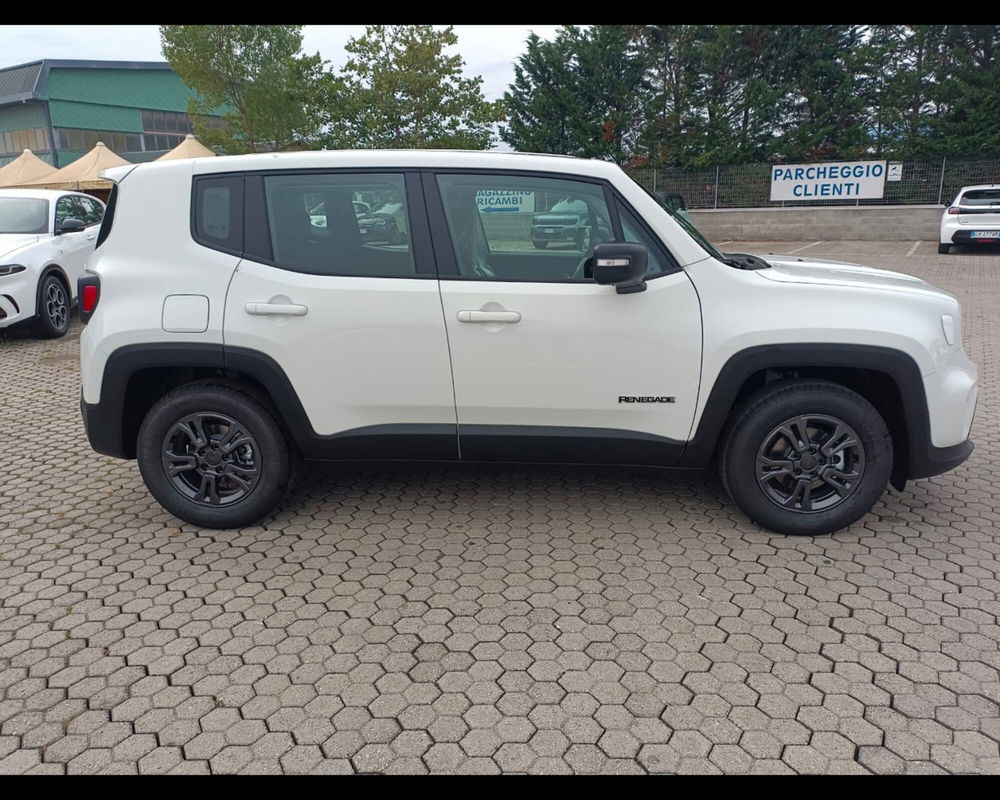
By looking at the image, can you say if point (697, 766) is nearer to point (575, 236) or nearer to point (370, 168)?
point (575, 236)

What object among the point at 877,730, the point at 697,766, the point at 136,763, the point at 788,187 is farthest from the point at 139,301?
the point at 788,187

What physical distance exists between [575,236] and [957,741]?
2499 mm

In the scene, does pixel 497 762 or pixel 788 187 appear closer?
pixel 497 762

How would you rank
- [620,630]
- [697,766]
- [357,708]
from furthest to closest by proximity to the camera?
1. [620,630]
2. [357,708]
3. [697,766]

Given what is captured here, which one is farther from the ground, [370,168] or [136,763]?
[370,168]

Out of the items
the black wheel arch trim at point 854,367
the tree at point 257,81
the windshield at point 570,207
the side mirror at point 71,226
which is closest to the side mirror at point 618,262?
the windshield at point 570,207

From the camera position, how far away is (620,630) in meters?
Answer: 2.97

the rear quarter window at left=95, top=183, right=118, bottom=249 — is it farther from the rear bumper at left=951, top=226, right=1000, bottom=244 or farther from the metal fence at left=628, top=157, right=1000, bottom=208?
the metal fence at left=628, top=157, right=1000, bottom=208

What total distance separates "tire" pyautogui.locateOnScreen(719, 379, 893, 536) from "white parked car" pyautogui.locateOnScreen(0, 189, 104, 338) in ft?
25.6

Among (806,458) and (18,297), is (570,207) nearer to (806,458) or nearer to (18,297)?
(806,458)

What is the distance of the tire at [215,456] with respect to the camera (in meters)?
3.73

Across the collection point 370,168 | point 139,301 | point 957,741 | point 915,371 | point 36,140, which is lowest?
point 957,741

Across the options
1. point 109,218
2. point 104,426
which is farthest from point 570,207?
point 104,426

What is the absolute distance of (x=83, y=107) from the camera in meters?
43.5
